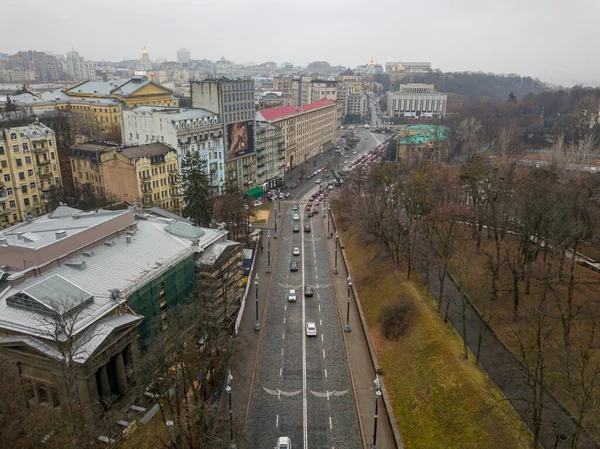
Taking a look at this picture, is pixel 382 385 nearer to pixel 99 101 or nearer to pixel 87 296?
pixel 87 296

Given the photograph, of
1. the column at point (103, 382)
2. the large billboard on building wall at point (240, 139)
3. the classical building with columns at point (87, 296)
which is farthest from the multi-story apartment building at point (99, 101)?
the column at point (103, 382)

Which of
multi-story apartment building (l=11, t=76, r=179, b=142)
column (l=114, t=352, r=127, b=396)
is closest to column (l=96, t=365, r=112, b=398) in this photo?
column (l=114, t=352, r=127, b=396)

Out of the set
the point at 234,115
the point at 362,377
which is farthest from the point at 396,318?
the point at 234,115

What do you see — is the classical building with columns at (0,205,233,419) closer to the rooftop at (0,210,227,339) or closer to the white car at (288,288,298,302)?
the rooftop at (0,210,227,339)

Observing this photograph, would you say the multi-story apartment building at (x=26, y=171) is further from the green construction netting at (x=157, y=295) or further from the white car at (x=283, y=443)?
the white car at (x=283, y=443)

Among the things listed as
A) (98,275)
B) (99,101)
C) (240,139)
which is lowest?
(98,275)

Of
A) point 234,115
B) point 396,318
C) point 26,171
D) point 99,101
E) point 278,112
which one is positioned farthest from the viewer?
point 99,101

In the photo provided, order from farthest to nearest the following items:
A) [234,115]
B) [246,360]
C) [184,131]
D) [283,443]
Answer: [234,115] < [184,131] < [246,360] < [283,443]
